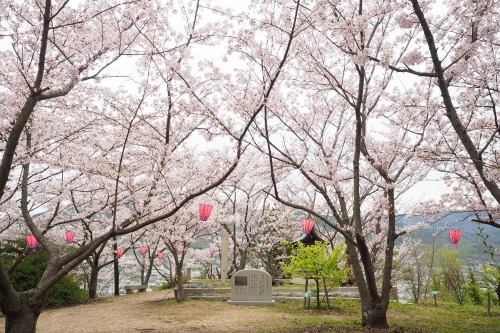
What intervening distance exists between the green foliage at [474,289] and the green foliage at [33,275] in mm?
14901

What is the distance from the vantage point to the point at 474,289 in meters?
11.5

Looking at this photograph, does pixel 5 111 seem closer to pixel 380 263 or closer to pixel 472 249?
pixel 380 263

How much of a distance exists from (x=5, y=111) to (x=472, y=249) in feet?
222

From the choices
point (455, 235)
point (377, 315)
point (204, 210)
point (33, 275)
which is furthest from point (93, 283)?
point (455, 235)

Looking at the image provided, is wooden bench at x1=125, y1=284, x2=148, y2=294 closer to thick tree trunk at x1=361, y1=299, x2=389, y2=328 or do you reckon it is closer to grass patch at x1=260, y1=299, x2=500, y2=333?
grass patch at x1=260, y1=299, x2=500, y2=333

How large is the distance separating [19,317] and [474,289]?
43.9ft

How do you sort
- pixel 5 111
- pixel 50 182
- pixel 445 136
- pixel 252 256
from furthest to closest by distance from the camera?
pixel 252 256
pixel 50 182
pixel 445 136
pixel 5 111

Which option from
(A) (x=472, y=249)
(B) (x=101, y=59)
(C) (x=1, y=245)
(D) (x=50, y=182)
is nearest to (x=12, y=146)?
(B) (x=101, y=59)

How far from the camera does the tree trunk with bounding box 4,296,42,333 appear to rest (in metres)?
4.61

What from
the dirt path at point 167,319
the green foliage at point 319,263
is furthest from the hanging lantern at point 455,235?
the dirt path at point 167,319

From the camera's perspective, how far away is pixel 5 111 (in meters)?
6.62

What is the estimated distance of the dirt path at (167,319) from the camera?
7.12 metres

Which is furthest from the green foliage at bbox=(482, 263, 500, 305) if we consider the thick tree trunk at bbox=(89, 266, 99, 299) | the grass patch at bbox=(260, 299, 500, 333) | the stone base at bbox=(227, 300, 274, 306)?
the thick tree trunk at bbox=(89, 266, 99, 299)

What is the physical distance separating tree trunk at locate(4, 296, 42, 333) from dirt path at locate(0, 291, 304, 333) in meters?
2.57
